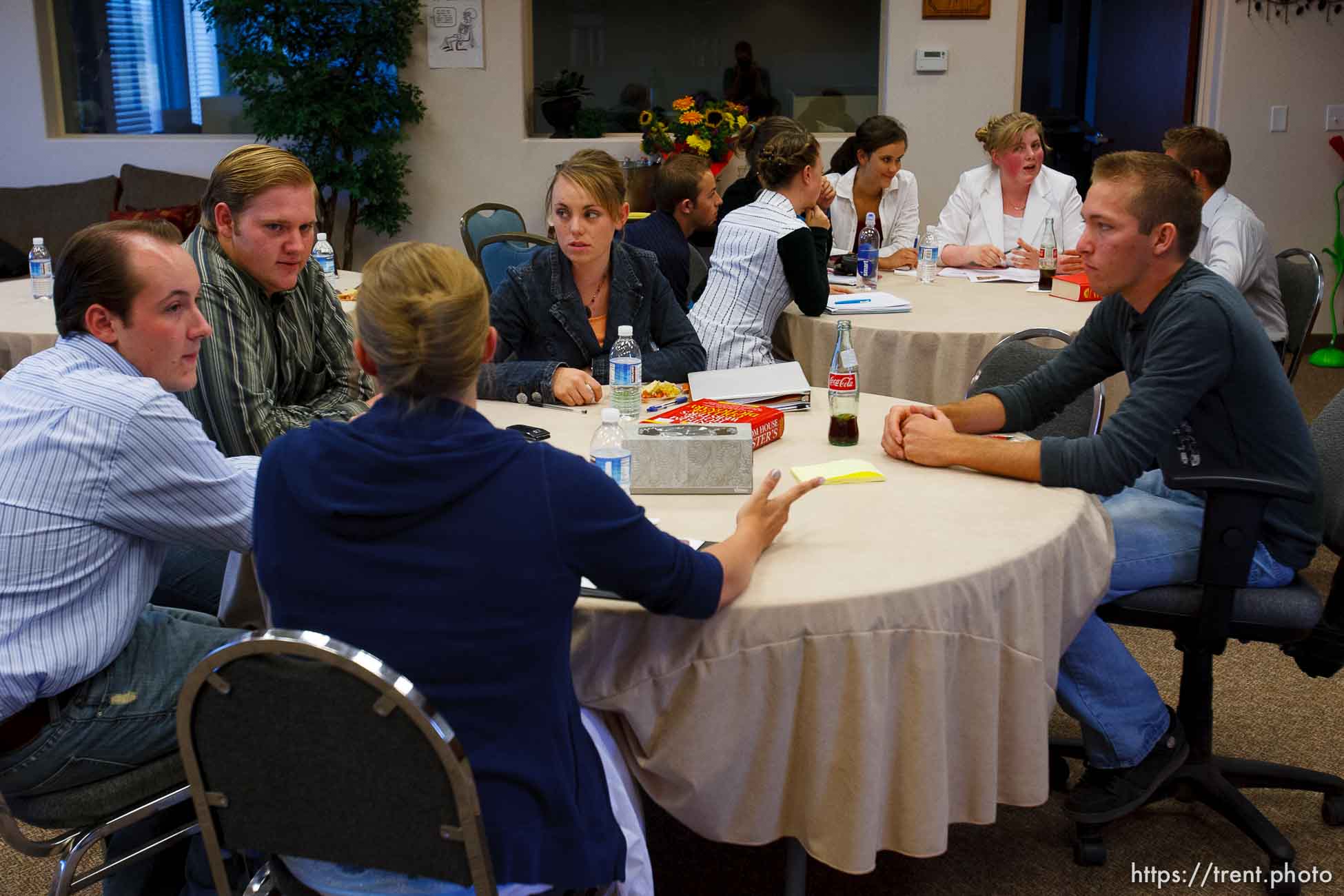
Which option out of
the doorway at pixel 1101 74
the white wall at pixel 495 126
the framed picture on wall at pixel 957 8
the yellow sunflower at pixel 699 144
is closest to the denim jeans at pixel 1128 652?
the yellow sunflower at pixel 699 144

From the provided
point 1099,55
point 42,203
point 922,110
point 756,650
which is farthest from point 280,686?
point 1099,55

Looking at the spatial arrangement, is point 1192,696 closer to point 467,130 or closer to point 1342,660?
point 1342,660

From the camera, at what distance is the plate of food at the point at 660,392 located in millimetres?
2863

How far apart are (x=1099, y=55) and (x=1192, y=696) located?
28.6 ft

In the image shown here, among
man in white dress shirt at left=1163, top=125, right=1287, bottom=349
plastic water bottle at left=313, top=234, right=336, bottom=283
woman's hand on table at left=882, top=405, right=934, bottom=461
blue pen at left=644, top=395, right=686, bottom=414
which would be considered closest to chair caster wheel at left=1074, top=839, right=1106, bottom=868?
woman's hand on table at left=882, top=405, right=934, bottom=461

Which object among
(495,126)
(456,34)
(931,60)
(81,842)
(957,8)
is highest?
(957,8)

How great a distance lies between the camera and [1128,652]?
7.79 feet

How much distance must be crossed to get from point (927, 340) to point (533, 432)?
5.54ft

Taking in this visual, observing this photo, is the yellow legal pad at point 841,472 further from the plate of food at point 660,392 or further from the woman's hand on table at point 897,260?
the woman's hand on table at point 897,260

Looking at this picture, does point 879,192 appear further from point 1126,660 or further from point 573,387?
point 1126,660

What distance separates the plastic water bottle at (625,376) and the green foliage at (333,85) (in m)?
4.68

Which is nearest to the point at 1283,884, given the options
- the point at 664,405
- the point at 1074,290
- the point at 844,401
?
the point at 844,401

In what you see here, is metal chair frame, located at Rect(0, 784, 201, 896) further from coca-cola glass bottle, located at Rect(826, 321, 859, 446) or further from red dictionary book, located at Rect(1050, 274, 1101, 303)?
red dictionary book, located at Rect(1050, 274, 1101, 303)

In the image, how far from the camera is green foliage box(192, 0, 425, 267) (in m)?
6.93
